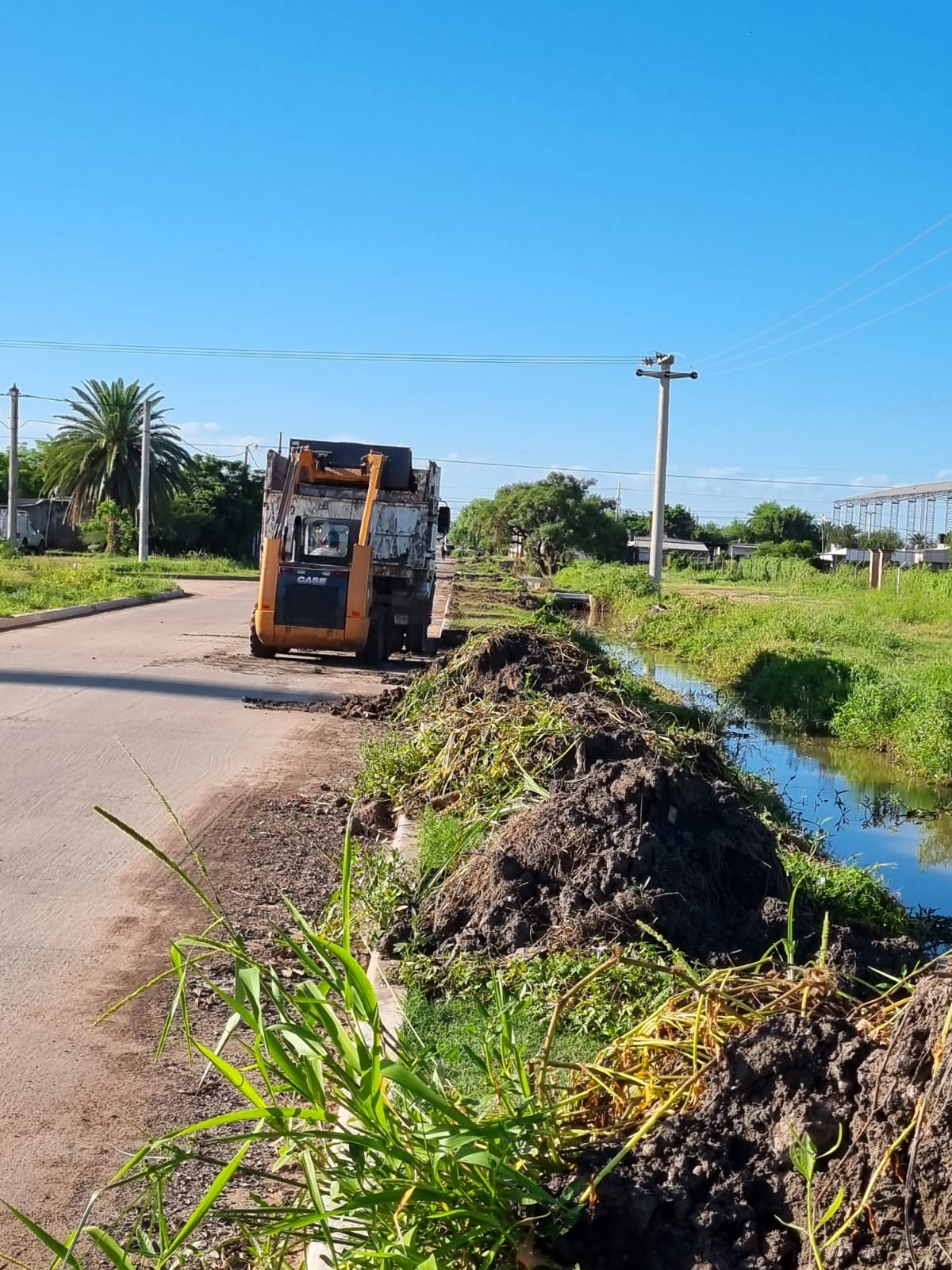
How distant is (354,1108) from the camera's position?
9.64ft

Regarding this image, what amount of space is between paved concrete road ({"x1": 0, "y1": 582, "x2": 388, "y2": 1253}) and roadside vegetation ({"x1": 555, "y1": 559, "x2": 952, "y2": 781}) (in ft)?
21.9

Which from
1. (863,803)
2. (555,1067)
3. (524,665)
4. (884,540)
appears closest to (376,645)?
(524,665)

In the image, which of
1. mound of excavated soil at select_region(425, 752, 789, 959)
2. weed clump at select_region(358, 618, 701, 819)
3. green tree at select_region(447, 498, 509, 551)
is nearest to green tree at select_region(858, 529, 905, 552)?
green tree at select_region(447, 498, 509, 551)

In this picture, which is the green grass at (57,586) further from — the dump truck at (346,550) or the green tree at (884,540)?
the green tree at (884,540)

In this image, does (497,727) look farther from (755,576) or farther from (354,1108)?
(755,576)

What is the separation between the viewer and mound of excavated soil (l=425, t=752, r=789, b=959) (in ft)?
18.0

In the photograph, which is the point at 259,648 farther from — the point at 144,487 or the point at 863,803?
the point at 144,487

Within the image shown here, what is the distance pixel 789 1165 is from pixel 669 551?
10281 centimetres

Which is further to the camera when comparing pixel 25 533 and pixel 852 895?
pixel 25 533

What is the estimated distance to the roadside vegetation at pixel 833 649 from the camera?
17.7 m

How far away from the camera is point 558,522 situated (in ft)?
243

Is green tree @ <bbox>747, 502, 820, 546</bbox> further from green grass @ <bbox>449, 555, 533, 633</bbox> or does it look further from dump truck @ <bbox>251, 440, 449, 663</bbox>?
dump truck @ <bbox>251, 440, 449, 663</bbox>

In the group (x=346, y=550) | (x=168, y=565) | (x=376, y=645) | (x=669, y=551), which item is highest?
(x=669, y=551)

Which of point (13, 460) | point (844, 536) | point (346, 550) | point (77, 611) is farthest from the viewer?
point (844, 536)
